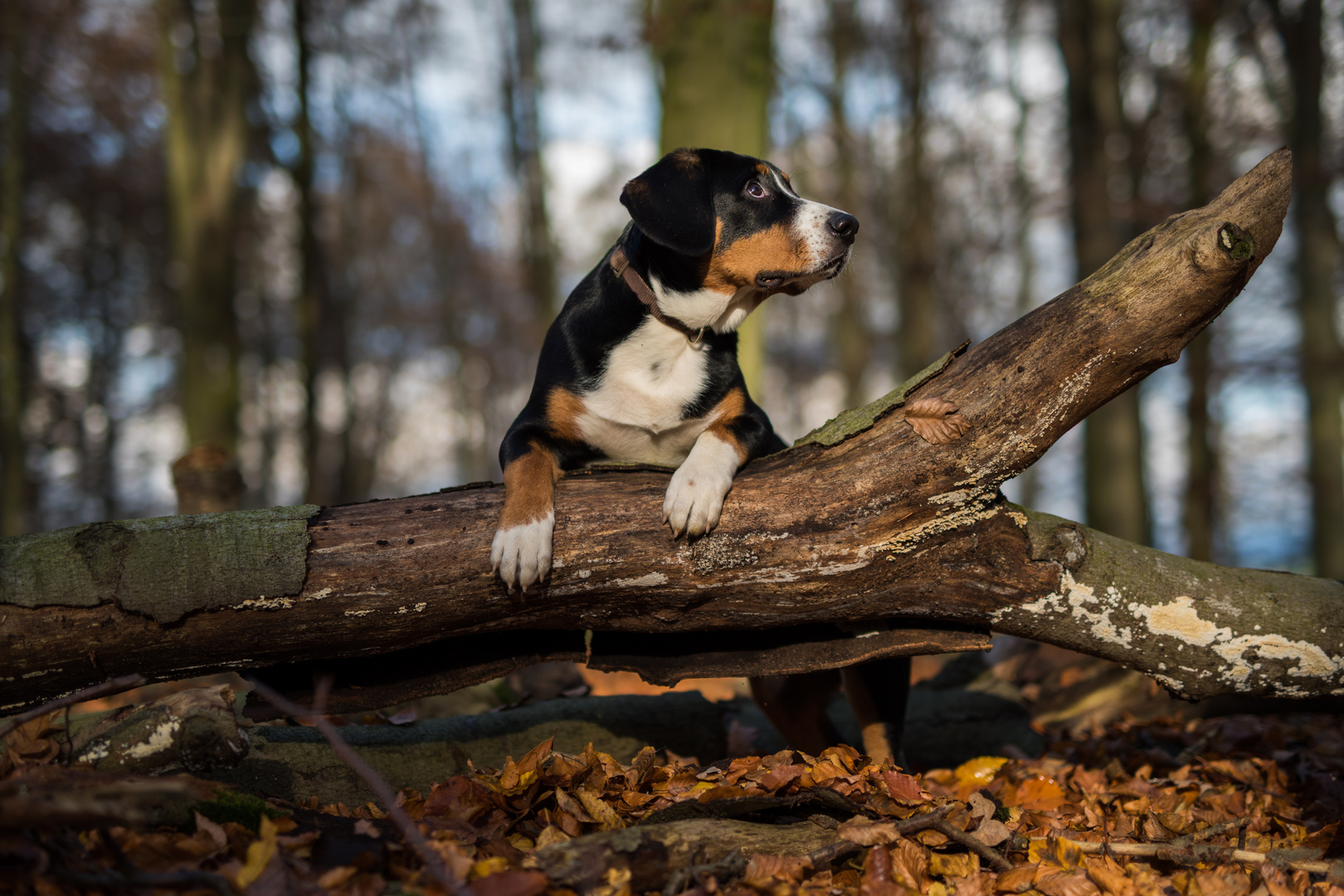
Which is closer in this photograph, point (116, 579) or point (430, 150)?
point (116, 579)

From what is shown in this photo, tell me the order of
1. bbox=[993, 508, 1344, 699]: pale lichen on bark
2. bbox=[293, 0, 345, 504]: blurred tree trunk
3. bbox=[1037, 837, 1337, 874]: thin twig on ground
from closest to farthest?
bbox=[1037, 837, 1337, 874]: thin twig on ground, bbox=[993, 508, 1344, 699]: pale lichen on bark, bbox=[293, 0, 345, 504]: blurred tree trunk

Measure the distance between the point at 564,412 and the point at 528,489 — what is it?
68 cm

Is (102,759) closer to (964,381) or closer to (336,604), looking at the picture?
(336,604)

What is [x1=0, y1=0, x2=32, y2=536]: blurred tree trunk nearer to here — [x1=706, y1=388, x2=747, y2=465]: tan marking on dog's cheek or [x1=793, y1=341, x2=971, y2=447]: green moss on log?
[x1=706, y1=388, x2=747, y2=465]: tan marking on dog's cheek

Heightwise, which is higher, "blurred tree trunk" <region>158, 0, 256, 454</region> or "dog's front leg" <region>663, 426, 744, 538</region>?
"blurred tree trunk" <region>158, 0, 256, 454</region>

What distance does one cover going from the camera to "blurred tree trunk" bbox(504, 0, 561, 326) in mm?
12641

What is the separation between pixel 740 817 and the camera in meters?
2.61

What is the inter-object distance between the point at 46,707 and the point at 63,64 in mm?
17407

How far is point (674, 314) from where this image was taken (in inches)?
145

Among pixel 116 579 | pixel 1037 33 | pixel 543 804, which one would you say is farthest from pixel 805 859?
pixel 1037 33

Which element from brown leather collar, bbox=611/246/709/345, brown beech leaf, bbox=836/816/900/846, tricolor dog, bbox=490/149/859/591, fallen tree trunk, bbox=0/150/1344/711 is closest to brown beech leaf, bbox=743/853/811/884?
brown beech leaf, bbox=836/816/900/846

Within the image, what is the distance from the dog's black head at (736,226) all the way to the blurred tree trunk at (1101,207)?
5776mm

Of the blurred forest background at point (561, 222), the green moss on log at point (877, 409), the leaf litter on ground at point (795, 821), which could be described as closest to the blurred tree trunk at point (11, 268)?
the blurred forest background at point (561, 222)

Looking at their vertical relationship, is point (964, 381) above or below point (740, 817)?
above
